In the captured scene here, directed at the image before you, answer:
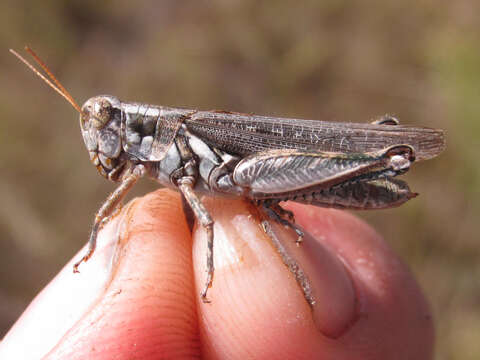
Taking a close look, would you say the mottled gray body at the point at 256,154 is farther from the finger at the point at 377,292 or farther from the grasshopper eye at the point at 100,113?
the finger at the point at 377,292

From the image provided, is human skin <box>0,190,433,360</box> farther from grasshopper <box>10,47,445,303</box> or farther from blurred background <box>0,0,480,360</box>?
blurred background <box>0,0,480,360</box>

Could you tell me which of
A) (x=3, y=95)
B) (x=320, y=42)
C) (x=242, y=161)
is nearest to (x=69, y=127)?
(x=3, y=95)

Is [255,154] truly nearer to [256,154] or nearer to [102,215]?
[256,154]

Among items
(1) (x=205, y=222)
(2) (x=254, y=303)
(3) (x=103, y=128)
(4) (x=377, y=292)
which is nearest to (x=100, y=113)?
(3) (x=103, y=128)

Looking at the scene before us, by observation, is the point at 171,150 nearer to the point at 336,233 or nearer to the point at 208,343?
the point at 208,343

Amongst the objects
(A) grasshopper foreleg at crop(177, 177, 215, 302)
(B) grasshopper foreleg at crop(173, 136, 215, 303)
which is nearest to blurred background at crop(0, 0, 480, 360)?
(B) grasshopper foreleg at crop(173, 136, 215, 303)
